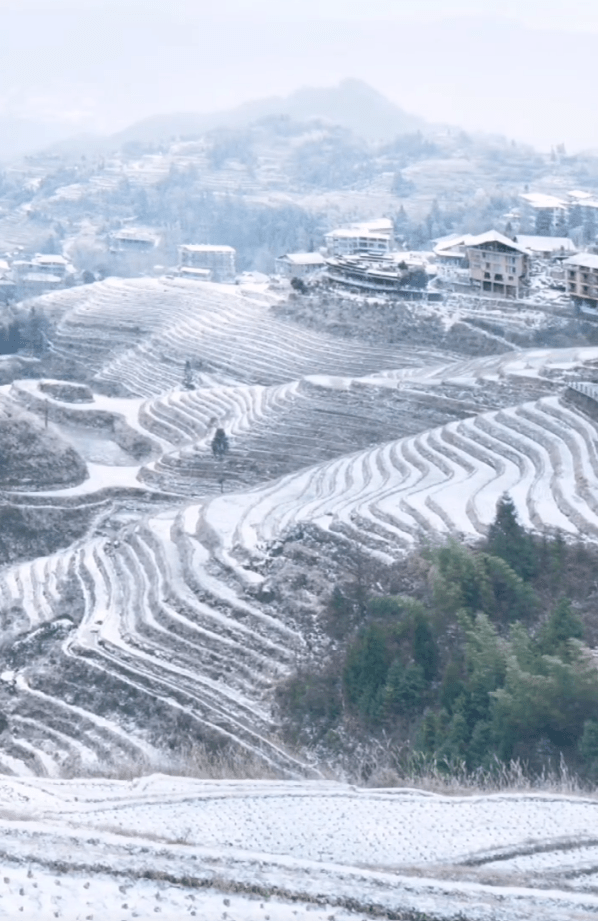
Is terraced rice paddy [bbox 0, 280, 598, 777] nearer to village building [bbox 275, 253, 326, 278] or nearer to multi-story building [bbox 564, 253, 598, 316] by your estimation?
multi-story building [bbox 564, 253, 598, 316]

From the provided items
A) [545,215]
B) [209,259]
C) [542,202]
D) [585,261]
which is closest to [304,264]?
[545,215]

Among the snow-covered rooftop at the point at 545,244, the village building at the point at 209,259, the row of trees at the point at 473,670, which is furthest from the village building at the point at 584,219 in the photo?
the row of trees at the point at 473,670

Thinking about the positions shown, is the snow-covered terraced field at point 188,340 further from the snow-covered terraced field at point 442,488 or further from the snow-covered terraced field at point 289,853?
the snow-covered terraced field at point 289,853

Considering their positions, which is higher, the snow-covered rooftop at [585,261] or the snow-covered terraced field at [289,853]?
the snow-covered rooftop at [585,261]

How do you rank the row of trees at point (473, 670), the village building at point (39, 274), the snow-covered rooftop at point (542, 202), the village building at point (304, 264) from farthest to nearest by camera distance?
1. the snow-covered rooftop at point (542, 202)
2. the village building at point (39, 274)
3. the village building at point (304, 264)
4. the row of trees at point (473, 670)

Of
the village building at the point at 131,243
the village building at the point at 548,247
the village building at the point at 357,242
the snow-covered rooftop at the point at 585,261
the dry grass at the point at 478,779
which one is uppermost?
the snow-covered rooftop at the point at 585,261

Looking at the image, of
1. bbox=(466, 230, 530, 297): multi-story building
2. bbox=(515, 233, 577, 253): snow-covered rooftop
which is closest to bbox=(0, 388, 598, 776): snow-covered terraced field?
bbox=(466, 230, 530, 297): multi-story building
